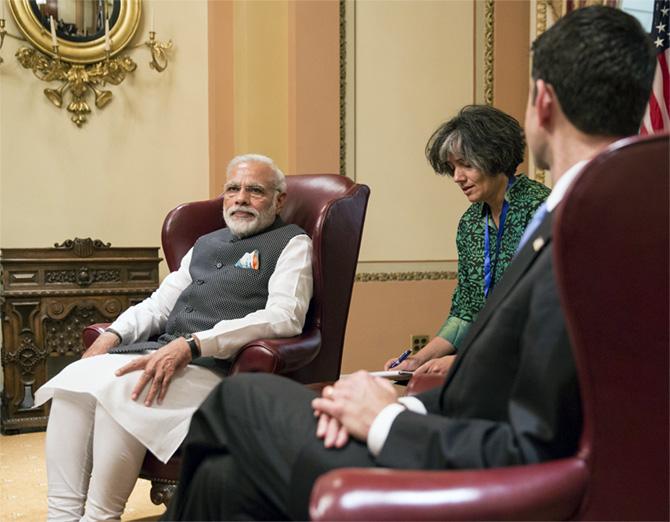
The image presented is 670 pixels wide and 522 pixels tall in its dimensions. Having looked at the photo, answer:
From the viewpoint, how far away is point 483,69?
5.00 metres

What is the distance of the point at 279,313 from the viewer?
256 centimetres

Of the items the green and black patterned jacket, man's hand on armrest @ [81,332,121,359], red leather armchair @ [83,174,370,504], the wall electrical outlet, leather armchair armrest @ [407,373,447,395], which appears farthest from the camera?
the wall electrical outlet

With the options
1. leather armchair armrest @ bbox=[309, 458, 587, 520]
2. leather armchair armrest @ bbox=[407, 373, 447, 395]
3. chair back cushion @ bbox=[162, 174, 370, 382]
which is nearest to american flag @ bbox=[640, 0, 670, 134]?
chair back cushion @ bbox=[162, 174, 370, 382]

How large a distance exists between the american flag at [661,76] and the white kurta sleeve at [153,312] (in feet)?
6.34

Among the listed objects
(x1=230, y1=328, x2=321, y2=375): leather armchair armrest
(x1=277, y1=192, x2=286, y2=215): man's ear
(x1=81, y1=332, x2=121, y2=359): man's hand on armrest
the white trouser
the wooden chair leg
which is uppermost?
(x1=277, y1=192, x2=286, y2=215): man's ear

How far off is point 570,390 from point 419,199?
388cm

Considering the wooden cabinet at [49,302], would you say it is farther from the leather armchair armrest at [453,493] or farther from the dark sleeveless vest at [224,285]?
the leather armchair armrest at [453,493]

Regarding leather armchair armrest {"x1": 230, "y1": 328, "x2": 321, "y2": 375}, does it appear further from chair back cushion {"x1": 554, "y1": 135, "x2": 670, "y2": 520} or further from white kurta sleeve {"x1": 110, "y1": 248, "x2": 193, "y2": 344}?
chair back cushion {"x1": 554, "y1": 135, "x2": 670, "y2": 520}

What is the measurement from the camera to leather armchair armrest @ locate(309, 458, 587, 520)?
98cm

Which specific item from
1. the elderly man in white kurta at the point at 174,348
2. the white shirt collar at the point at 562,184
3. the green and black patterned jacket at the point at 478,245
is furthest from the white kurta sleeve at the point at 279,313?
the white shirt collar at the point at 562,184

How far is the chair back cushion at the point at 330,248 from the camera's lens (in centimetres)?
277

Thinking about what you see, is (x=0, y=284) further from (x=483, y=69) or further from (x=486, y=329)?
(x=486, y=329)

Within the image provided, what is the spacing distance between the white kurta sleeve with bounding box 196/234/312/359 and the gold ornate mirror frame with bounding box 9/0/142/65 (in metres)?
2.29

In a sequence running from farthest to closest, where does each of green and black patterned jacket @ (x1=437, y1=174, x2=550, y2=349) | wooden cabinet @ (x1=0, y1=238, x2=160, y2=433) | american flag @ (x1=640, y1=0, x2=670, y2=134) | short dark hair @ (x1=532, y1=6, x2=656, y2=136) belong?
wooden cabinet @ (x1=0, y1=238, x2=160, y2=433) < american flag @ (x1=640, y1=0, x2=670, y2=134) < green and black patterned jacket @ (x1=437, y1=174, x2=550, y2=349) < short dark hair @ (x1=532, y1=6, x2=656, y2=136)
